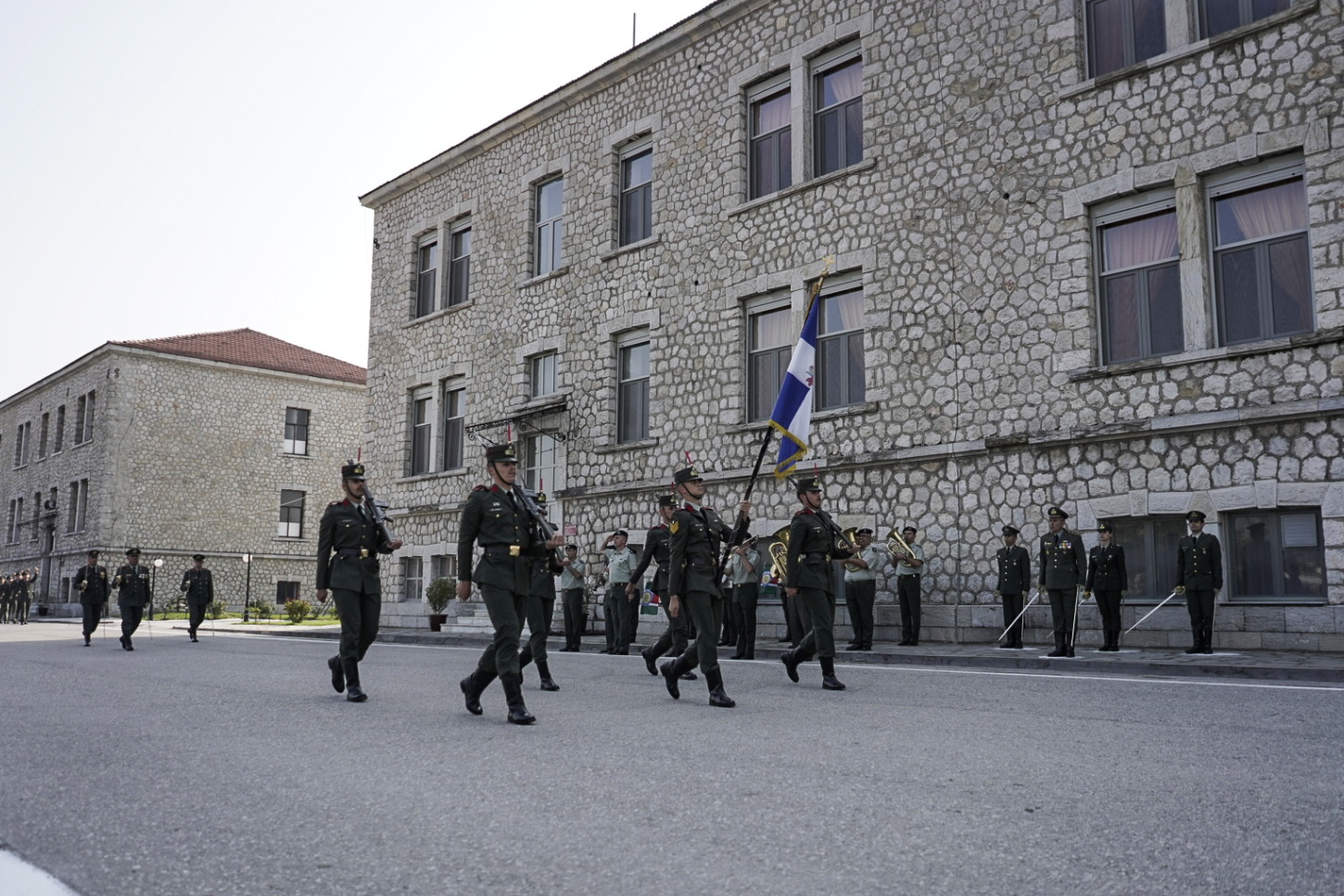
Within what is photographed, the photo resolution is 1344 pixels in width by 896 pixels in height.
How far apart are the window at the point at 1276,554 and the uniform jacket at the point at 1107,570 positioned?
1.37 metres

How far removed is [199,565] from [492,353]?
26.3ft

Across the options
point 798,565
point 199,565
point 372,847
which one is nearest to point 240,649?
point 199,565

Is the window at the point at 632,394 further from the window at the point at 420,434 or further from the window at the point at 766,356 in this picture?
the window at the point at 420,434

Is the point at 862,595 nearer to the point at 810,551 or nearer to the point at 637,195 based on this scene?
the point at 810,551

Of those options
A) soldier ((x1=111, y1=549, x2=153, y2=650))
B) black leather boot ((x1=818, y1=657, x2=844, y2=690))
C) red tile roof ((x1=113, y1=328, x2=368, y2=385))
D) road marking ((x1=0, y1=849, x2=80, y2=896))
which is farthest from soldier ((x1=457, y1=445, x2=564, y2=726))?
red tile roof ((x1=113, y1=328, x2=368, y2=385))

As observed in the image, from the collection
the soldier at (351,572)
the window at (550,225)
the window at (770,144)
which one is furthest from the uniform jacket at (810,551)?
the window at (550,225)

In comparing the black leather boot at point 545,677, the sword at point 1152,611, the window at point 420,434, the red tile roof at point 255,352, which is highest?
the red tile roof at point 255,352

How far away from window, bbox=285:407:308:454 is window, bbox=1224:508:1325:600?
41.8 meters

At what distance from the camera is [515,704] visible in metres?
7.88

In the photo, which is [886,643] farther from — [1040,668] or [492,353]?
[492,353]

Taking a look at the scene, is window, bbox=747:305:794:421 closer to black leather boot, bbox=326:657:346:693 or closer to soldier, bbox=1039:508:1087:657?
soldier, bbox=1039:508:1087:657

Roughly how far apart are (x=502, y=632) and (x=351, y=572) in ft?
8.64

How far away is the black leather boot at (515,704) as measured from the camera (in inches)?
Answer: 305

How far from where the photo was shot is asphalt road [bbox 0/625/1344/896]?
383 cm
